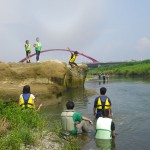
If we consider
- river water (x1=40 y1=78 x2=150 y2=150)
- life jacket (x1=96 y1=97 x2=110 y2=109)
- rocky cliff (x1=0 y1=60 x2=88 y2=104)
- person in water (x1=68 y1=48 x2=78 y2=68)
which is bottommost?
river water (x1=40 y1=78 x2=150 y2=150)

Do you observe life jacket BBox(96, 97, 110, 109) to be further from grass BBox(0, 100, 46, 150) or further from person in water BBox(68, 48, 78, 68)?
person in water BBox(68, 48, 78, 68)

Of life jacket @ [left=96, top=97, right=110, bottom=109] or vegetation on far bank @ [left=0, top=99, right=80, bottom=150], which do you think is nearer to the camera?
vegetation on far bank @ [left=0, top=99, right=80, bottom=150]

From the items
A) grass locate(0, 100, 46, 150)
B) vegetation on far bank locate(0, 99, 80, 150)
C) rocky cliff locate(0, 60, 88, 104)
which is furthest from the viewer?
rocky cliff locate(0, 60, 88, 104)

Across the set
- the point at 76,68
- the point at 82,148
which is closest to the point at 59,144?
the point at 82,148

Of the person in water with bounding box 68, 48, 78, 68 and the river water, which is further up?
the person in water with bounding box 68, 48, 78, 68

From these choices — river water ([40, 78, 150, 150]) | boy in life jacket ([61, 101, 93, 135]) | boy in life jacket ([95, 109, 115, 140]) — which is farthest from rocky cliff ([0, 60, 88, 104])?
boy in life jacket ([95, 109, 115, 140])

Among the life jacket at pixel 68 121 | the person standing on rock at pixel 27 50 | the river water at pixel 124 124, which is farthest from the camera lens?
the person standing on rock at pixel 27 50

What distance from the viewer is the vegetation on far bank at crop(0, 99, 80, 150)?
10.2 m

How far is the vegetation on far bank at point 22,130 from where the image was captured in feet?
33.3

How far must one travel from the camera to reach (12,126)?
12312mm

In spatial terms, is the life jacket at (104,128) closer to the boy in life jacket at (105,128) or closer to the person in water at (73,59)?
the boy in life jacket at (105,128)

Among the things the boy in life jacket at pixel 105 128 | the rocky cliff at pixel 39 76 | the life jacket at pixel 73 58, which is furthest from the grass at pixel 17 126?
the life jacket at pixel 73 58

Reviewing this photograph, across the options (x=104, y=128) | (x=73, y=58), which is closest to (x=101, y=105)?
(x=104, y=128)

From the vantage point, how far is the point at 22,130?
36.2 ft
